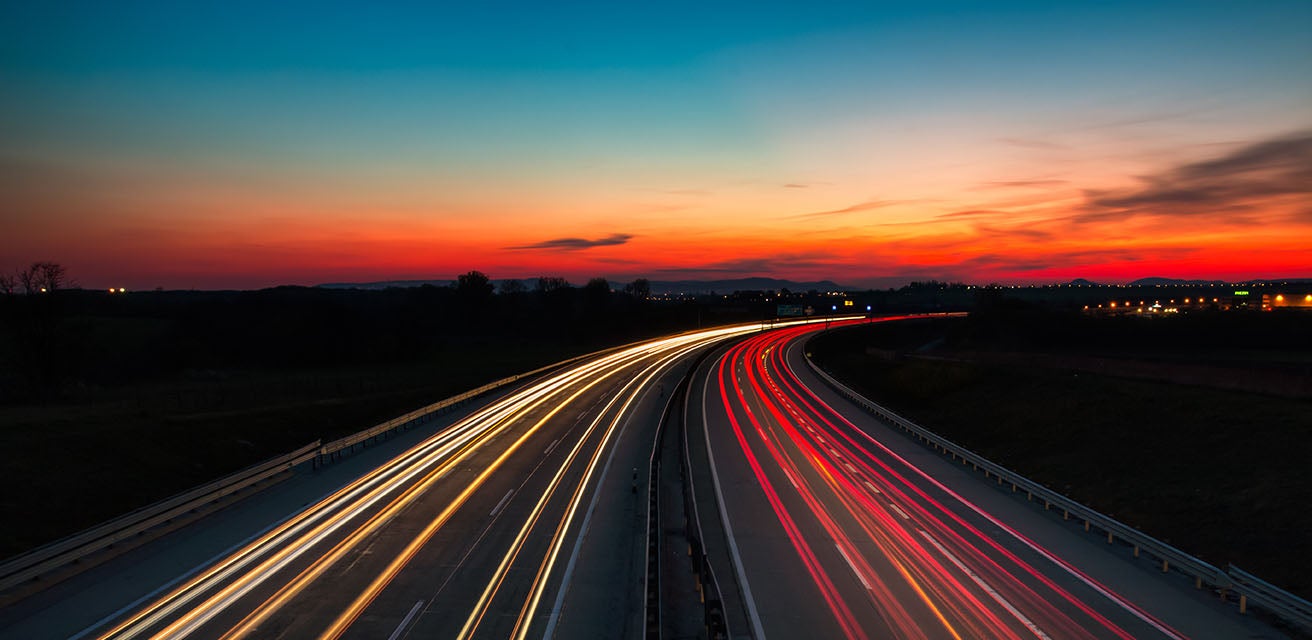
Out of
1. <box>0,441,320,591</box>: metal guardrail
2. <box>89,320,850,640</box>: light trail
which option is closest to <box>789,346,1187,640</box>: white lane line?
<box>89,320,850,640</box>: light trail

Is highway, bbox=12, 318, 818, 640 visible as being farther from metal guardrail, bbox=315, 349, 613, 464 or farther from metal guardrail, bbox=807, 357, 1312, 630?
metal guardrail, bbox=807, 357, 1312, 630

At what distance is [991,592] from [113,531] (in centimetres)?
2504

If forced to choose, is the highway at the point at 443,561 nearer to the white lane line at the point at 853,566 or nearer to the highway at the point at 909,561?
the highway at the point at 909,561

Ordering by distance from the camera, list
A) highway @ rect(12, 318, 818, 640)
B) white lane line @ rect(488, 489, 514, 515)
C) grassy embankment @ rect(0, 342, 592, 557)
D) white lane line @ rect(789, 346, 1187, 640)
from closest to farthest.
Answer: highway @ rect(12, 318, 818, 640) → white lane line @ rect(789, 346, 1187, 640) → white lane line @ rect(488, 489, 514, 515) → grassy embankment @ rect(0, 342, 592, 557)

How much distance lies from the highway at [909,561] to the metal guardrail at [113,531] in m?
17.9

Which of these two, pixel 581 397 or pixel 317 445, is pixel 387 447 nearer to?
pixel 317 445

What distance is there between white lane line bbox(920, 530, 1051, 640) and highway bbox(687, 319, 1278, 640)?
3 centimetres

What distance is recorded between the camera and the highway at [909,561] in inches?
622

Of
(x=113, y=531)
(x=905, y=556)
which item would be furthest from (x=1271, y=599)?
(x=113, y=531)

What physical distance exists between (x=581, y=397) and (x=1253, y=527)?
41.6 meters

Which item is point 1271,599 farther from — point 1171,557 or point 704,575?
point 704,575

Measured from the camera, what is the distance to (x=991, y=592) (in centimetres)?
1747

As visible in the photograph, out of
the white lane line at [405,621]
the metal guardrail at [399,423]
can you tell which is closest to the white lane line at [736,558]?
the white lane line at [405,621]

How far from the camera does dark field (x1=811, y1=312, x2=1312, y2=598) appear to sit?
21.5 metres
